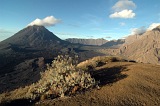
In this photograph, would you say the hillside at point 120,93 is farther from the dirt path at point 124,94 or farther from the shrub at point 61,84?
the shrub at point 61,84

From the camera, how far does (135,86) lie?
22.4 metres

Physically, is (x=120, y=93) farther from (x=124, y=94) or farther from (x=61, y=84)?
(x=61, y=84)

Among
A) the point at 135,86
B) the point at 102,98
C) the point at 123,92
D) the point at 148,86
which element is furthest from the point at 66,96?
the point at 148,86

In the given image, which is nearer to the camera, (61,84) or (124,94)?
(124,94)

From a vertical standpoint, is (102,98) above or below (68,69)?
below

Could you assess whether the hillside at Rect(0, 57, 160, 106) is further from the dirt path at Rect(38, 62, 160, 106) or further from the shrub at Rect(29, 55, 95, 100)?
the shrub at Rect(29, 55, 95, 100)

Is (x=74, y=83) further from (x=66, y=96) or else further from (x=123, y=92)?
(x=123, y=92)

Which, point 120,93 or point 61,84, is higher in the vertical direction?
point 61,84

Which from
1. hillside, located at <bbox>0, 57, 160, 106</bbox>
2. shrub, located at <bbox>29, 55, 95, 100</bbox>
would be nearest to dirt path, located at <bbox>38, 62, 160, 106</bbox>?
hillside, located at <bbox>0, 57, 160, 106</bbox>

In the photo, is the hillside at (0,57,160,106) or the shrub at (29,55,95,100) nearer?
the hillside at (0,57,160,106)

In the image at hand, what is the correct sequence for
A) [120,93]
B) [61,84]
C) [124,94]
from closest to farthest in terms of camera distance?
1. [124,94]
2. [120,93]
3. [61,84]

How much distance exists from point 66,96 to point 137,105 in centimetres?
652

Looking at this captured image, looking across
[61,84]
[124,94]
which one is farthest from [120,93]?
[61,84]

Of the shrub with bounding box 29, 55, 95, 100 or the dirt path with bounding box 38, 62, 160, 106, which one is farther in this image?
the shrub with bounding box 29, 55, 95, 100
